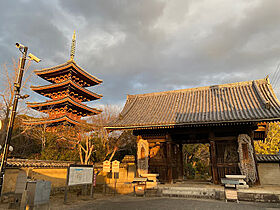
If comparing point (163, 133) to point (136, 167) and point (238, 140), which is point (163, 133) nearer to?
point (136, 167)

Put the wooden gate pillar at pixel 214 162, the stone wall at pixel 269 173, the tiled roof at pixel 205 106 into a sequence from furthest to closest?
the stone wall at pixel 269 173 → the wooden gate pillar at pixel 214 162 → the tiled roof at pixel 205 106

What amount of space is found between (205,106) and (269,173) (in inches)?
275

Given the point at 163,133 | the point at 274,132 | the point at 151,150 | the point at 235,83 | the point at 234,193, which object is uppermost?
the point at 235,83

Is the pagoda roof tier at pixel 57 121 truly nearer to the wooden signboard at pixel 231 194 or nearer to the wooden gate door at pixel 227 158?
the wooden gate door at pixel 227 158

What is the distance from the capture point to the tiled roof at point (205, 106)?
11.3 metres

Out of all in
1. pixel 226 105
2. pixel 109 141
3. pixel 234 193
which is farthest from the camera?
pixel 109 141

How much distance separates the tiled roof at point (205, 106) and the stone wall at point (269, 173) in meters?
5.24

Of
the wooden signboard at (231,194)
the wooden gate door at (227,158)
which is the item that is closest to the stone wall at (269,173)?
the wooden gate door at (227,158)

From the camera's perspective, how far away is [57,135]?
17797mm

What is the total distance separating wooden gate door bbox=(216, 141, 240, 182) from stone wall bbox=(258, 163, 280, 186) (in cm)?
366

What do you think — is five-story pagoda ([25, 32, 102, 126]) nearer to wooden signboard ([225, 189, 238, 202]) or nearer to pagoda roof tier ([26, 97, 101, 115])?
pagoda roof tier ([26, 97, 101, 115])

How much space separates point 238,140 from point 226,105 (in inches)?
99.2

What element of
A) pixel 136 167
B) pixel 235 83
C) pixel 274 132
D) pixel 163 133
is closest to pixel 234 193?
pixel 163 133

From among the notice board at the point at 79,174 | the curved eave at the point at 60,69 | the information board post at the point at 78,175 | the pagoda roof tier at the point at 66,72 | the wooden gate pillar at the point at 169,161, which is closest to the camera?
the information board post at the point at 78,175
